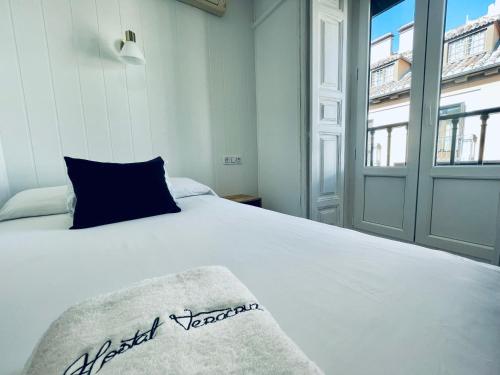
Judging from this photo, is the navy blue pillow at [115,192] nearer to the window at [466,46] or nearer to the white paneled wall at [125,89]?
the white paneled wall at [125,89]

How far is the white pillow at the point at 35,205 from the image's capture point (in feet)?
4.42

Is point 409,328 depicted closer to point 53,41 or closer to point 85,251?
point 85,251

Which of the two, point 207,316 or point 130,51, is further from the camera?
point 130,51

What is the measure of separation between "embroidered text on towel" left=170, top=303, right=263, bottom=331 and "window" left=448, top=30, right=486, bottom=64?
2.41 m

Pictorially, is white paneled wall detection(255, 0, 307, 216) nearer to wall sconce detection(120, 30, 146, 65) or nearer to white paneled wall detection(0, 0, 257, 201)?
white paneled wall detection(0, 0, 257, 201)

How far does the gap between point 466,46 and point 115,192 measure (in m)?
2.61

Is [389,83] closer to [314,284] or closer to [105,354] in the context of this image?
[314,284]

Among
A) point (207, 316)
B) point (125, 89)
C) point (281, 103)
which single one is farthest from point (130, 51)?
point (207, 316)

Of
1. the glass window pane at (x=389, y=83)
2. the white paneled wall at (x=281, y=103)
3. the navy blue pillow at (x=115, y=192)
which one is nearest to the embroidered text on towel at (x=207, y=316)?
the navy blue pillow at (x=115, y=192)

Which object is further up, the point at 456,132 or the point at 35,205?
the point at 456,132

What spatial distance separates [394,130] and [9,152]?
3.11 metres

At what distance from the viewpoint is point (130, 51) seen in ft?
5.68

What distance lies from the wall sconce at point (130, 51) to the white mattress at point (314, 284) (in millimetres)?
1370

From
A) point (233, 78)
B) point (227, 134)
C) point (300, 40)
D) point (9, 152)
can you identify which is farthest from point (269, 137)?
point (9, 152)
